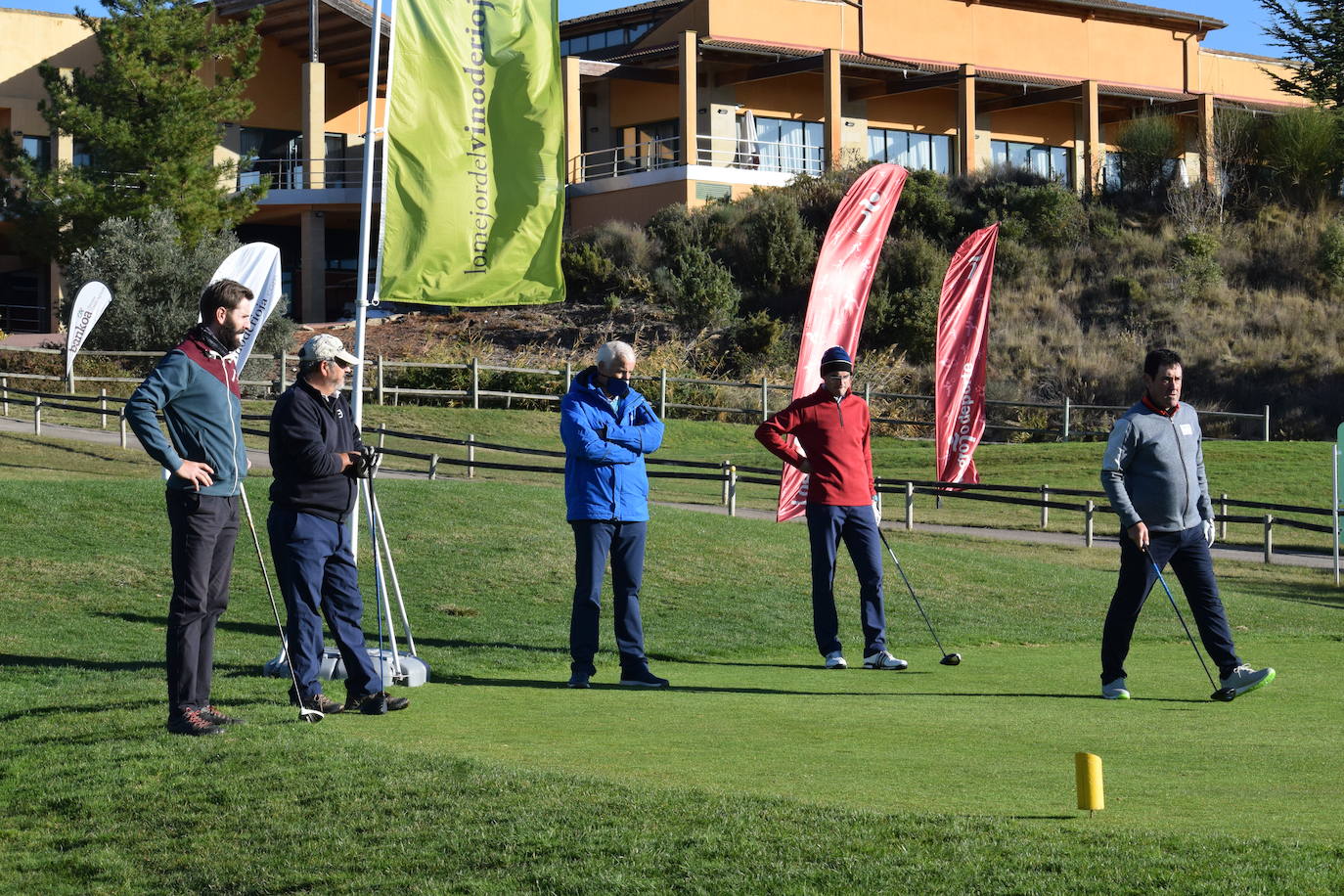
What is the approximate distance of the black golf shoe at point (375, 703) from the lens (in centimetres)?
829

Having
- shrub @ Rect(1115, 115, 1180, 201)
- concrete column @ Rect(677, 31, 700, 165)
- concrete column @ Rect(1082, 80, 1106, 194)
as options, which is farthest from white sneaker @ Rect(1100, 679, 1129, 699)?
concrete column @ Rect(1082, 80, 1106, 194)

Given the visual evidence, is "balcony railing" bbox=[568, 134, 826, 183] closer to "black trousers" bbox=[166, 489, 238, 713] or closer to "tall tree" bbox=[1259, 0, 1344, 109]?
"tall tree" bbox=[1259, 0, 1344, 109]

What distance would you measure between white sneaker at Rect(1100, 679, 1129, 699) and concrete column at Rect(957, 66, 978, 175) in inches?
1918

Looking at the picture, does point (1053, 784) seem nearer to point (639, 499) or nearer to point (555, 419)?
point (639, 499)

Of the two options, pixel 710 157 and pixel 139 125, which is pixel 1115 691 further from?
pixel 710 157

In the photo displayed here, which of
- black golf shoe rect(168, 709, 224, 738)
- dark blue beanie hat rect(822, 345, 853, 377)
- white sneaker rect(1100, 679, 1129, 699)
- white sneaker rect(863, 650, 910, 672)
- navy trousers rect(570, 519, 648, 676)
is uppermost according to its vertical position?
dark blue beanie hat rect(822, 345, 853, 377)

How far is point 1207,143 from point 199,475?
5557cm

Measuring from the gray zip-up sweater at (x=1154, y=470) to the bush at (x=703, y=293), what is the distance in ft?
121

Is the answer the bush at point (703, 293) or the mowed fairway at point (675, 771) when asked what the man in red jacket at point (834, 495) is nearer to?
the mowed fairway at point (675, 771)

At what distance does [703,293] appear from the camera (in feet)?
151

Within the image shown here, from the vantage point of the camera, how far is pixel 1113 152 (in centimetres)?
6131

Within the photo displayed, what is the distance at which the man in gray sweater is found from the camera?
30.6 feet

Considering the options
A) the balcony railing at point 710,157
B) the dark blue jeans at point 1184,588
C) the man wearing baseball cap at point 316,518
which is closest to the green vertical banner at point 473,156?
the man wearing baseball cap at point 316,518

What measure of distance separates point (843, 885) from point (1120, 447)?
5.28 metres
